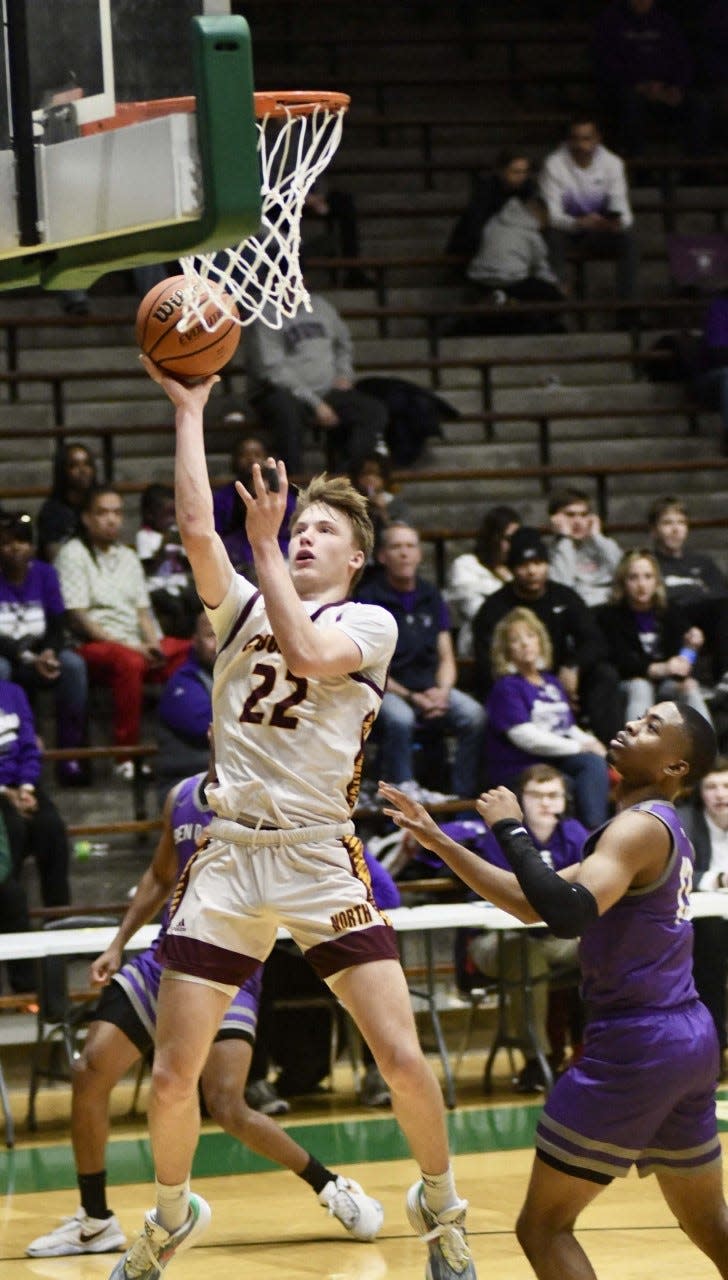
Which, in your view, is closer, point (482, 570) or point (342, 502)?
point (342, 502)

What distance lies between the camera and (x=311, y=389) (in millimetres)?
11984

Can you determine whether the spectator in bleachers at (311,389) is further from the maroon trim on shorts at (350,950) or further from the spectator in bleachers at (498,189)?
the maroon trim on shorts at (350,950)

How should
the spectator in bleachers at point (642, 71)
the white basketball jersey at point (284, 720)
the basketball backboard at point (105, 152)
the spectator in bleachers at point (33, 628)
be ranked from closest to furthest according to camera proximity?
the basketball backboard at point (105, 152) → the white basketball jersey at point (284, 720) → the spectator in bleachers at point (33, 628) → the spectator in bleachers at point (642, 71)

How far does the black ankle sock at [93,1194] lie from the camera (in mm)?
6035

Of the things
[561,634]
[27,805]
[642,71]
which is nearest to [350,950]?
[27,805]

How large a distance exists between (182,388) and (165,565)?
567 cm

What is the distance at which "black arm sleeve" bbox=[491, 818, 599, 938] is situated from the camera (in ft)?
14.0

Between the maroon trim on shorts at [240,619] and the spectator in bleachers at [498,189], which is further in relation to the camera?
the spectator in bleachers at [498,189]

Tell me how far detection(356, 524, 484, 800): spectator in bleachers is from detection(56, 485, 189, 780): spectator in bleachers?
113 cm

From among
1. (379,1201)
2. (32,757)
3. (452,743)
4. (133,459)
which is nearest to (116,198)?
(379,1201)

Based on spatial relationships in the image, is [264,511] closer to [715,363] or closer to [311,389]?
[311,389]

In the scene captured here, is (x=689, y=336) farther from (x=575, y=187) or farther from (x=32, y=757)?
(x=32, y=757)

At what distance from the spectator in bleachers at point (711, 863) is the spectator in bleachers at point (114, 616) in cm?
283

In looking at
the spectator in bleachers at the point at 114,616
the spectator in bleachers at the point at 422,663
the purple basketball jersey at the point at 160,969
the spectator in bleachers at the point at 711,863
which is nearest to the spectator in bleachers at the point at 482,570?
the spectator in bleachers at the point at 422,663
